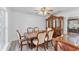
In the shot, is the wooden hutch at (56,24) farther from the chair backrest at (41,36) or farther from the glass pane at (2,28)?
the glass pane at (2,28)

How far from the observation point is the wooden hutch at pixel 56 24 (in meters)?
1.60

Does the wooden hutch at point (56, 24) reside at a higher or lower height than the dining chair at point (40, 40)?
higher

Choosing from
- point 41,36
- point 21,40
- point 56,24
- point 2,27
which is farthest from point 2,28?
point 56,24

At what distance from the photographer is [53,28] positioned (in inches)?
64.0

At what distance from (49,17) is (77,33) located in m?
0.40

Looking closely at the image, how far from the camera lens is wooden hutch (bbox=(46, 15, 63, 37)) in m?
1.60

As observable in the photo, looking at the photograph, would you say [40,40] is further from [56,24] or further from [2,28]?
[2,28]

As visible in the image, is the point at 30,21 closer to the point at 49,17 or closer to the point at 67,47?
the point at 49,17

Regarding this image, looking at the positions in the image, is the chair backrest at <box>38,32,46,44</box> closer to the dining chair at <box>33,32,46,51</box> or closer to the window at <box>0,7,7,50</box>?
the dining chair at <box>33,32,46,51</box>

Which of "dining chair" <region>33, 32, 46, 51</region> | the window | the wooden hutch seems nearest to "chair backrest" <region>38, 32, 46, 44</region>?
"dining chair" <region>33, 32, 46, 51</region>

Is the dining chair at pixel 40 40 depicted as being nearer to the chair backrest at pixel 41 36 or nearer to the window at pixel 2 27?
the chair backrest at pixel 41 36

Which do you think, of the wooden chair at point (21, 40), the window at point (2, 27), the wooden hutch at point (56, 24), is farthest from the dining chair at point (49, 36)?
the window at point (2, 27)

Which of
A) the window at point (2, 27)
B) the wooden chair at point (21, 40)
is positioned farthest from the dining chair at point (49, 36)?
the window at point (2, 27)
